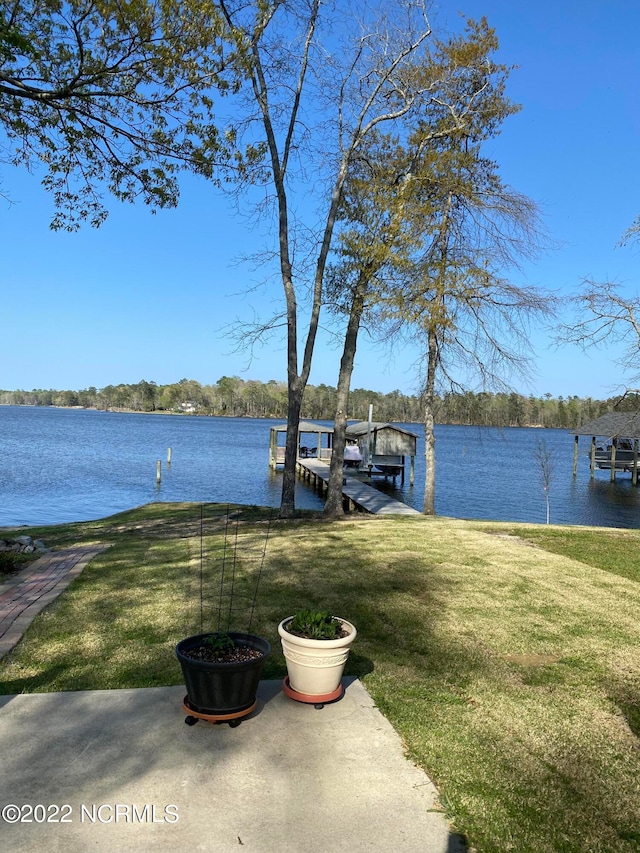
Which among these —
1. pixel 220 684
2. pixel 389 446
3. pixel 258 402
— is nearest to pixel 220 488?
pixel 389 446

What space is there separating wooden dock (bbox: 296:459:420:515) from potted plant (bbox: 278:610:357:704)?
50.3 feet

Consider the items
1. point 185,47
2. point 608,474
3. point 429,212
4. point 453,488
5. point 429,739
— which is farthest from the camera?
point 608,474

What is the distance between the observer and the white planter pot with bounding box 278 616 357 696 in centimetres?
367

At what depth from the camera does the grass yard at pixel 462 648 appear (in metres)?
3.05

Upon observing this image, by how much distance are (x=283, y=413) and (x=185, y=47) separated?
14989 cm

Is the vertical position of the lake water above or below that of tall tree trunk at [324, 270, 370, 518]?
below

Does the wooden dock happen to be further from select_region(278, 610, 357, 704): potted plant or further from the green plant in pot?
the green plant in pot

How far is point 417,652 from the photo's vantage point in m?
4.96

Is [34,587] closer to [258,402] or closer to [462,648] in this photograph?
[462,648]

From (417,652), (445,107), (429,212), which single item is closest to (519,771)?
(417,652)

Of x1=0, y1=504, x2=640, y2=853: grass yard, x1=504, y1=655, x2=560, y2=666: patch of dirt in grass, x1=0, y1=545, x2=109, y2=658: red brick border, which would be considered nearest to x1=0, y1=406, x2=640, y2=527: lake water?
x1=0, y1=504, x2=640, y2=853: grass yard

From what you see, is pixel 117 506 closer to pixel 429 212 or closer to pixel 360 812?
pixel 429 212

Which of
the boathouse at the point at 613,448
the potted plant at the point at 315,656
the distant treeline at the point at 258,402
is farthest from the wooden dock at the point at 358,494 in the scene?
the distant treeline at the point at 258,402

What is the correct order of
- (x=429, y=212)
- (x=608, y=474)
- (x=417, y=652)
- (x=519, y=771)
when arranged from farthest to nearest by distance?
1. (x=608, y=474)
2. (x=429, y=212)
3. (x=417, y=652)
4. (x=519, y=771)
